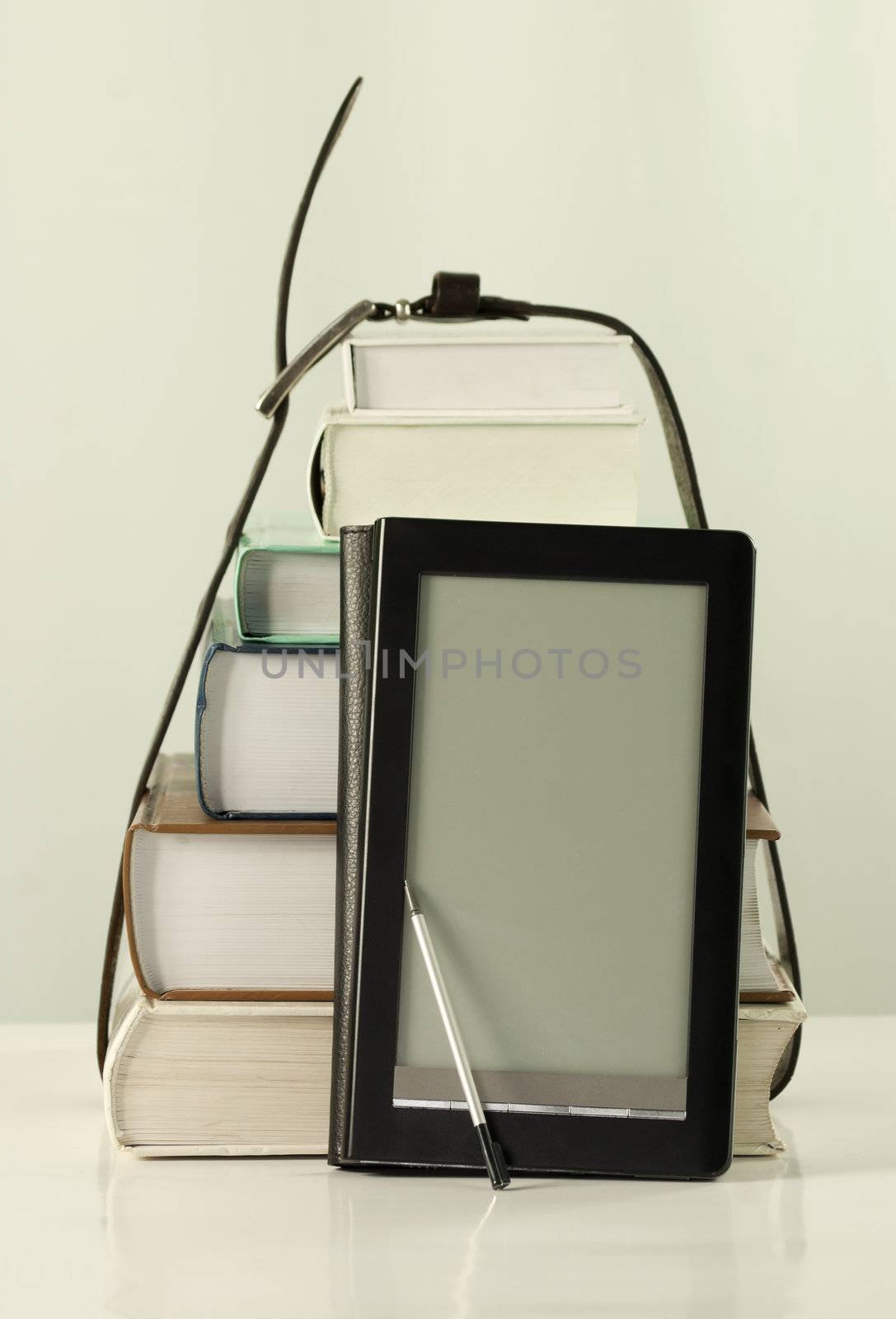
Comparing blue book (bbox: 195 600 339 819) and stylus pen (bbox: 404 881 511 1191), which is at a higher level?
blue book (bbox: 195 600 339 819)

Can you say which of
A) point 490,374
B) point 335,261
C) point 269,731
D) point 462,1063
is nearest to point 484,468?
point 490,374

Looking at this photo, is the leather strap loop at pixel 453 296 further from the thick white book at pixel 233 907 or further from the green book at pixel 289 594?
the thick white book at pixel 233 907

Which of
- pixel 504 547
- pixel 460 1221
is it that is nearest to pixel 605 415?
pixel 504 547

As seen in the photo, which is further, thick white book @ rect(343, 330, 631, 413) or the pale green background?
the pale green background

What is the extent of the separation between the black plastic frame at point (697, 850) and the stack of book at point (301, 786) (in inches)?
1.8

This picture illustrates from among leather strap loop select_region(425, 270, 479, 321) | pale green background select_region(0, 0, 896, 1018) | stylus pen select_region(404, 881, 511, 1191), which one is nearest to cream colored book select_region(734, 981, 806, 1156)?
stylus pen select_region(404, 881, 511, 1191)

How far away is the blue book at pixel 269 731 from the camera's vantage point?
65 cm

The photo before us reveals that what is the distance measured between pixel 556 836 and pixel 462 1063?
0.10 metres

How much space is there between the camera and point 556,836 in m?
0.61

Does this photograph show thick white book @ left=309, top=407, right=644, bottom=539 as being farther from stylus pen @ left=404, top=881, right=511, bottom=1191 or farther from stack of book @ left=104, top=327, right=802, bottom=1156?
stylus pen @ left=404, top=881, right=511, bottom=1191

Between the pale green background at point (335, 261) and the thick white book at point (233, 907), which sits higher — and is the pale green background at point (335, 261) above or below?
above

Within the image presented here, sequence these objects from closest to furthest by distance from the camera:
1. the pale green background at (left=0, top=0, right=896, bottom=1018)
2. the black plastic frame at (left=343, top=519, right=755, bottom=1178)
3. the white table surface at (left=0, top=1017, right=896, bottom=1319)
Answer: the white table surface at (left=0, top=1017, right=896, bottom=1319) → the black plastic frame at (left=343, top=519, right=755, bottom=1178) → the pale green background at (left=0, top=0, right=896, bottom=1018)

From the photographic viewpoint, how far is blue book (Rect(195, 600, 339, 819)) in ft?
2.15

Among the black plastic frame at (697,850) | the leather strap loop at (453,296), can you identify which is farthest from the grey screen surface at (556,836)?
the leather strap loop at (453,296)
